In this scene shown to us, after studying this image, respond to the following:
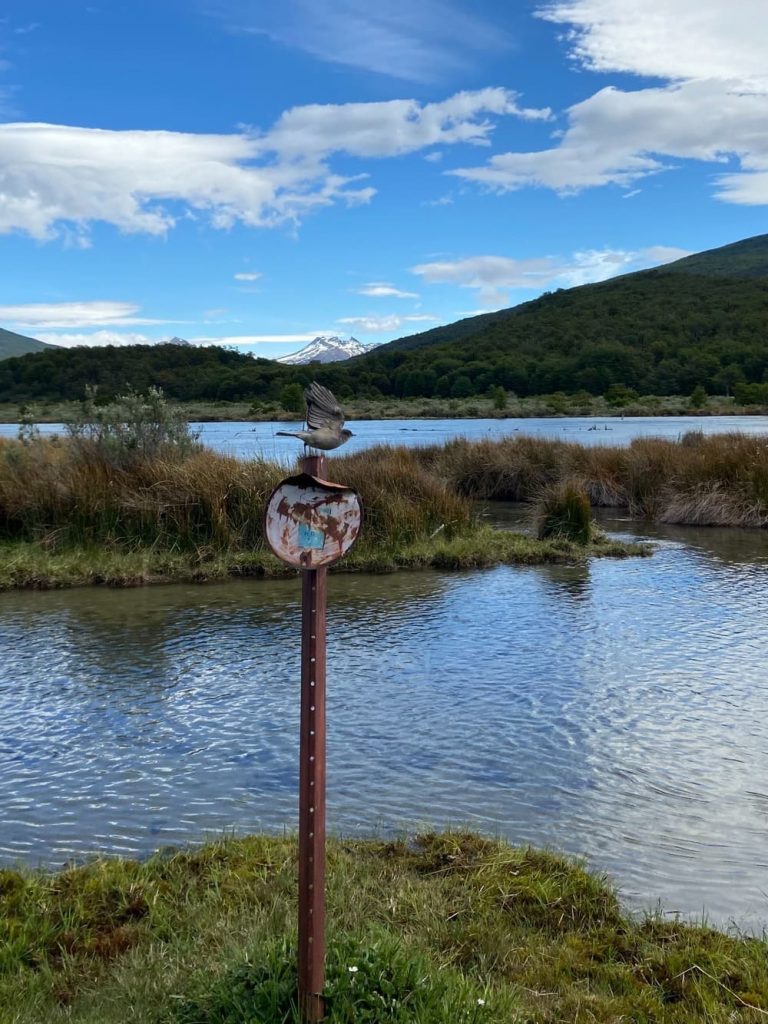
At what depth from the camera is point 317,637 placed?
9.12 feet

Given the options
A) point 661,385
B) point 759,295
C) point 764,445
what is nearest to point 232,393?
point 764,445

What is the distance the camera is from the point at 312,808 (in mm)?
2785

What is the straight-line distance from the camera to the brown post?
273cm

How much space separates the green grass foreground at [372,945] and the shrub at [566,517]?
991cm

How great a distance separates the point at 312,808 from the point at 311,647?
48 cm

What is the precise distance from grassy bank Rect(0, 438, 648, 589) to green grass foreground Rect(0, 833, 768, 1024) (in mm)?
7749

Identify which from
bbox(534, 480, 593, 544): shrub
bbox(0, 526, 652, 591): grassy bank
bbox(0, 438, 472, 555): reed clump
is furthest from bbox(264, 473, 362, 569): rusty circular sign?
bbox(534, 480, 593, 544): shrub

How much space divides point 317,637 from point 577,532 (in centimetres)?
1157

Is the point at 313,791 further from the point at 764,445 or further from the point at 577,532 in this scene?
the point at 764,445

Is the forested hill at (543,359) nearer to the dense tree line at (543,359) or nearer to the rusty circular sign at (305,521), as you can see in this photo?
the dense tree line at (543,359)

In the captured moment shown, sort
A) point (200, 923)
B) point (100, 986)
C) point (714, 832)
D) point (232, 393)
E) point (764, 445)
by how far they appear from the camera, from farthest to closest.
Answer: point (232, 393)
point (764, 445)
point (714, 832)
point (200, 923)
point (100, 986)

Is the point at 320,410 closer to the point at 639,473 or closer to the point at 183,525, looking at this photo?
the point at 183,525

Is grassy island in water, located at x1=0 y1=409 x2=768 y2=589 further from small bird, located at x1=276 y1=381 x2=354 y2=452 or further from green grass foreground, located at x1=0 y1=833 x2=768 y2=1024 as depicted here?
small bird, located at x1=276 y1=381 x2=354 y2=452

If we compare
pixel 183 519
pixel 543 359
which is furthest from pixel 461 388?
pixel 183 519
